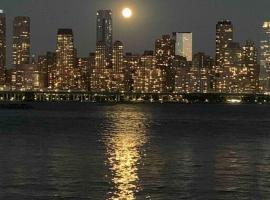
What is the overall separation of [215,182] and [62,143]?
3175 cm

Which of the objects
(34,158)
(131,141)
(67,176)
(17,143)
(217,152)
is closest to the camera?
(67,176)

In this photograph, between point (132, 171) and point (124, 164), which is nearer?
point (132, 171)

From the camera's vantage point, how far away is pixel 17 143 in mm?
69312

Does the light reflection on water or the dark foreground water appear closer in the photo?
the dark foreground water

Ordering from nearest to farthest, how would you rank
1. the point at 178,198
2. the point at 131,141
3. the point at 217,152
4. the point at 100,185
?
the point at 178,198
the point at 100,185
the point at 217,152
the point at 131,141

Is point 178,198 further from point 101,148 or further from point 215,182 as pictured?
point 101,148

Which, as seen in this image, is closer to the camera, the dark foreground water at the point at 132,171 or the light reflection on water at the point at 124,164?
the dark foreground water at the point at 132,171

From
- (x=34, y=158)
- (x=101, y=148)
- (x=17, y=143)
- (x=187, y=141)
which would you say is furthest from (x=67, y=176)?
(x=187, y=141)

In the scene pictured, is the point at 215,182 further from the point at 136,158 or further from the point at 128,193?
the point at 136,158

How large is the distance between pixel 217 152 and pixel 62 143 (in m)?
15.5

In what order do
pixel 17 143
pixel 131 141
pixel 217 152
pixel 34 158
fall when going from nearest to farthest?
pixel 34 158
pixel 217 152
pixel 17 143
pixel 131 141

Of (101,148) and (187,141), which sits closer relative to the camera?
(101,148)

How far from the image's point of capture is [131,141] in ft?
243

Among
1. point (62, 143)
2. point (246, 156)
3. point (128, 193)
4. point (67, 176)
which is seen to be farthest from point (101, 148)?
point (128, 193)
